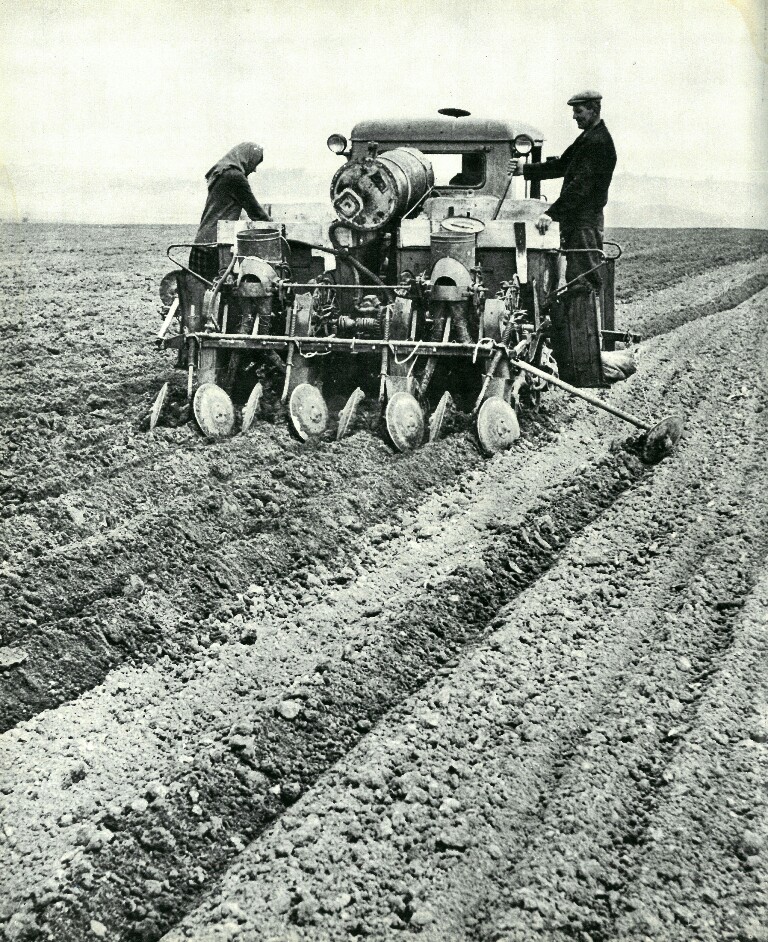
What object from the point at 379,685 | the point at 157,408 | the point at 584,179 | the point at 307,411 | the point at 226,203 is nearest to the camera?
the point at 379,685

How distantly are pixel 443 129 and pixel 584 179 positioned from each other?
4.19ft

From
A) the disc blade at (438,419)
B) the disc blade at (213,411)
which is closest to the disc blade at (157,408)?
the disc blade at (213,411)

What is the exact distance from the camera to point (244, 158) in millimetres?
4602

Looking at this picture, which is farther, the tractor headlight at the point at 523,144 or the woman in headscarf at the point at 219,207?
the tractor headlight at the point at 523,144

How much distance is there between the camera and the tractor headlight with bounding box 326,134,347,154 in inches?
210

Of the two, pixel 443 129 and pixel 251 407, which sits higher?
pixel 443 129

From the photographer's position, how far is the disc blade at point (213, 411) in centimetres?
527

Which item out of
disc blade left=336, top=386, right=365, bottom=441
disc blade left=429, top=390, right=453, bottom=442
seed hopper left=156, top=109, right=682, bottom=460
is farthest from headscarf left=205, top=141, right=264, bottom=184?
disc blade left=429, top=390, right=453, bottom=442

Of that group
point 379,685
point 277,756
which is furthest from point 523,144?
point 277,756

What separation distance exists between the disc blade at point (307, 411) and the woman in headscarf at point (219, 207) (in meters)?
1.29

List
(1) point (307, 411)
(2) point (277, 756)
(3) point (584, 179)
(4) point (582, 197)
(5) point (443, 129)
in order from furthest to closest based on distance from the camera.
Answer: (5) point (443, 129) < (4) point (582, 197) < (3) point (584, 179) < (1) point (307, 411) < (2) point (277, 756)

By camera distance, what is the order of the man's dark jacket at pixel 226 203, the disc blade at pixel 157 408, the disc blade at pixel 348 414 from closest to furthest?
the disc blade at pixel 348 414 < the disc blade at pixel 157 408 < the man's dark jacket at pixel 226 203

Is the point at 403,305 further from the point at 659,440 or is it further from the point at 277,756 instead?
the point at 277,756

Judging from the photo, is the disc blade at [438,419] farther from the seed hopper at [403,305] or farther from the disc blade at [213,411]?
the disc blade at [213,411]
